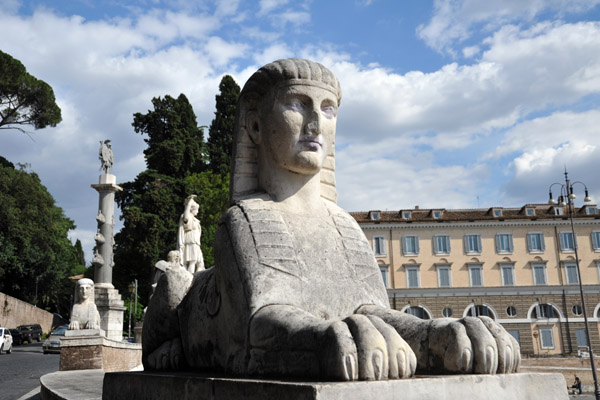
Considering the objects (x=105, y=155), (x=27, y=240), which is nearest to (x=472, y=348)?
(x=105, y=155)

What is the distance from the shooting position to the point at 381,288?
3.56 meters

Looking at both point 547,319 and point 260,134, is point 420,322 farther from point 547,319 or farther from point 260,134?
point 547,319

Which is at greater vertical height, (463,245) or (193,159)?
(193,159)

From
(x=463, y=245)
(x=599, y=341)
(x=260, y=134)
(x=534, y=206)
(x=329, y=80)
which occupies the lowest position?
(x=599, y=341)

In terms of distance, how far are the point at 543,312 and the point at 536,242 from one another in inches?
201

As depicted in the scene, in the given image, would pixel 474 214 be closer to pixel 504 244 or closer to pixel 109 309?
pixel 504 244

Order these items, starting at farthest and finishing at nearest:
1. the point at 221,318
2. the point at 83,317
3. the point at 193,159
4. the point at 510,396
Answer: the point at 193,159
the point at 83,317
the point at 221,318
the point at 510,396

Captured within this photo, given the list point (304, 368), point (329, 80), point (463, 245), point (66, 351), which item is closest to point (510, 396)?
point (304, 368)

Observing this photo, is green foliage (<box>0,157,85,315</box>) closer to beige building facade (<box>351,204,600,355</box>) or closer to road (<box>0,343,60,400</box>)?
road (<box>0,343,60,400</box>)

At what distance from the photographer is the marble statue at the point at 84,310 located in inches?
518

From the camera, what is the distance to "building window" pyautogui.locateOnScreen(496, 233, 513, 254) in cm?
4181

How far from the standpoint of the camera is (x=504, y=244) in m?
41.9

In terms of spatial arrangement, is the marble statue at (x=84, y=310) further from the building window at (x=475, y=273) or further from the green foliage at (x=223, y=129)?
the building window at (x=475, y=273)

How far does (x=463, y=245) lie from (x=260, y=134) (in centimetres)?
4042
